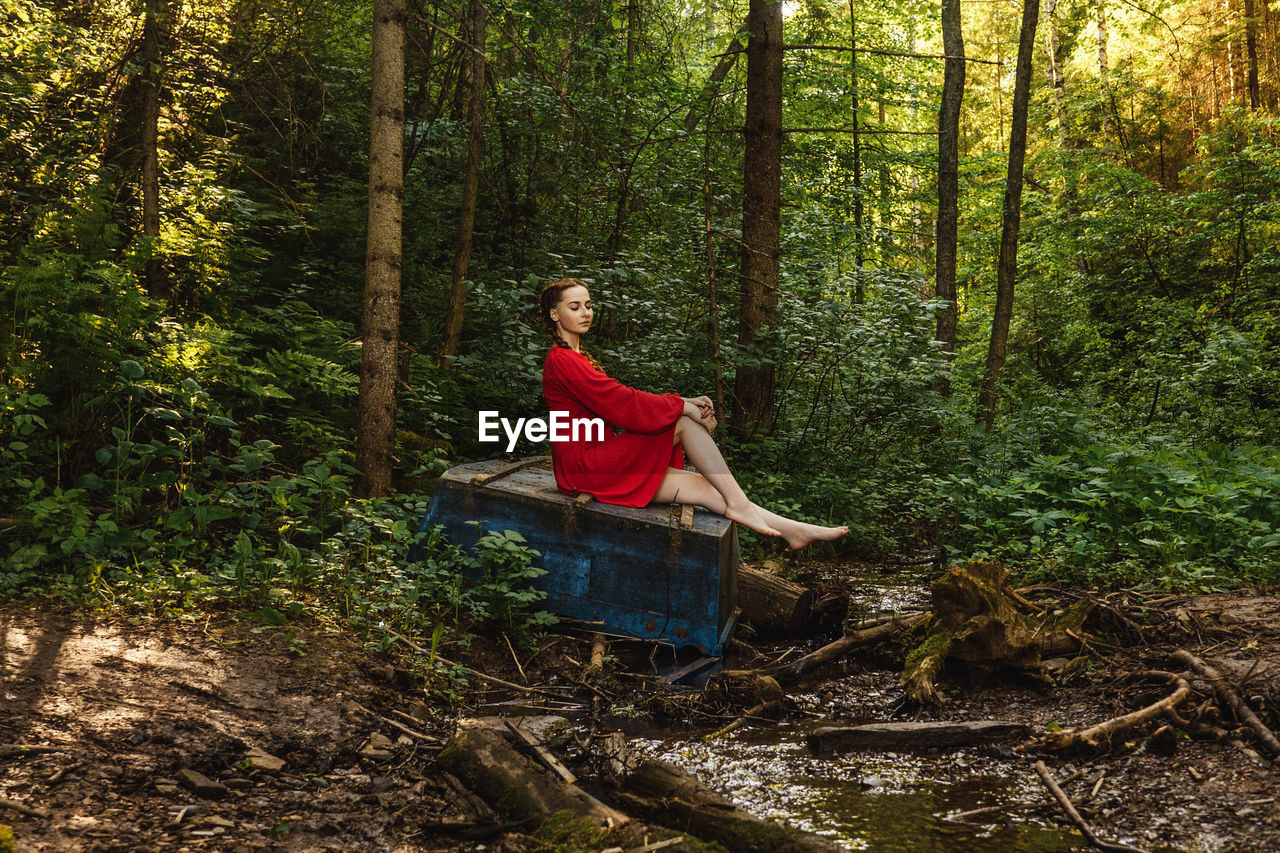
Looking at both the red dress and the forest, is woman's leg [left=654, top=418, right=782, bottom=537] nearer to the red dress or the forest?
the red dress

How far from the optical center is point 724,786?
3.17m

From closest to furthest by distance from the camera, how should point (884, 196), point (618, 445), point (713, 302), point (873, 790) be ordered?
point (873, 790) → point (618, 445) → point (713, 302) → point (884, 196)

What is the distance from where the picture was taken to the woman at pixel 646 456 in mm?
5125

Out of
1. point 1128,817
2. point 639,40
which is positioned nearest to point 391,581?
point 1128,817

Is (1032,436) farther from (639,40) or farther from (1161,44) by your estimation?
(1161,44)

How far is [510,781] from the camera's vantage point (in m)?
2.93

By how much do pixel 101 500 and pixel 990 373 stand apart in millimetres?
10463

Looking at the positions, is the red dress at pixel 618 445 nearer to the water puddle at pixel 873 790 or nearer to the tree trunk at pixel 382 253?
the tree trunk at pixel 382 253

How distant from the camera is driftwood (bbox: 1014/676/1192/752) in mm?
3221

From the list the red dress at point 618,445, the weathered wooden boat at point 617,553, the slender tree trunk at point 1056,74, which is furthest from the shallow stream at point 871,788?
the slender tree trunk at point 1056,74

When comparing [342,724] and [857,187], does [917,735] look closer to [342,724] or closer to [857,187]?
[342,724]

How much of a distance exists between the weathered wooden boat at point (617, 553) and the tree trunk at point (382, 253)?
1019mm

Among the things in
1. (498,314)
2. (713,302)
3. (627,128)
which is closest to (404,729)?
(498,314)

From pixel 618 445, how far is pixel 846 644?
6.12 feet
